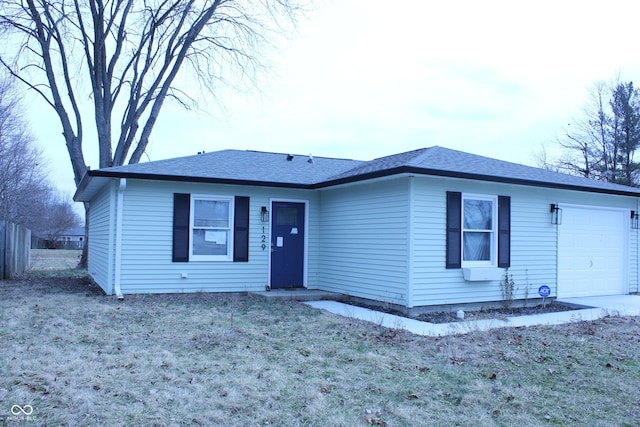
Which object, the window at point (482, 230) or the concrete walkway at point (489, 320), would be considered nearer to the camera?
the concrete walkway at point (489, 320)

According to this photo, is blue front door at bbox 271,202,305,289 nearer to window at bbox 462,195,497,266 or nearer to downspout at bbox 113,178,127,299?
downspout at bbox 113,178,127,299

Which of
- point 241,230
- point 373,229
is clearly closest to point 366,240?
point 373,229

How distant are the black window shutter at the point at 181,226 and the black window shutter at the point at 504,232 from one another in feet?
19.9

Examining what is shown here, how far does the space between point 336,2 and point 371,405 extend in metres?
14.6

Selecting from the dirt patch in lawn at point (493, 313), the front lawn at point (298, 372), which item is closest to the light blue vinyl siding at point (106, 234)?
the front lawn at point (298, 372)

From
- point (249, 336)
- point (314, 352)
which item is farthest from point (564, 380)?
point (249, 336)

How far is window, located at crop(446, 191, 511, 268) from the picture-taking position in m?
9.10

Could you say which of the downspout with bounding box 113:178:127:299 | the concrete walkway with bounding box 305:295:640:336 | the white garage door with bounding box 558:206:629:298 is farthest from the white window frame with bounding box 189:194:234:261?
the white garage door with bounding box 558:206:629:298

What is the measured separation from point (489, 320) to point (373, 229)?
2631mm

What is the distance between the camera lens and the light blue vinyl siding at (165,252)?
32.4ft

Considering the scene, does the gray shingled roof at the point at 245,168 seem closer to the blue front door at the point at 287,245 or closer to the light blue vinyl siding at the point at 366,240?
the blue front door at the point at 287,245

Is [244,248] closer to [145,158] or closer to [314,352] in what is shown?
[314,352]

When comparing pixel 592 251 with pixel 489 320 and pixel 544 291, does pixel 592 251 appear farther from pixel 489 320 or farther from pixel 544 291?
pixel 489 320

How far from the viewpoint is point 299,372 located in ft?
16.8
